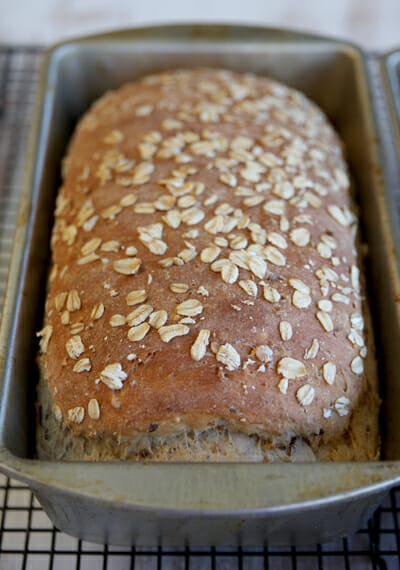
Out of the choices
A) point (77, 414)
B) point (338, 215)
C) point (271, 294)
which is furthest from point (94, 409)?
point (338, 215)

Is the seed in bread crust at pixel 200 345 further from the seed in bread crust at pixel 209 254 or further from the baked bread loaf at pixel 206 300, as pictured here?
the seed in bread crust at pixel 209 254

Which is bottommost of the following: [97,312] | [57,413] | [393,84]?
[57,413]

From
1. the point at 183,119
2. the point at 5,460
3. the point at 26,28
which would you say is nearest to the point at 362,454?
the point at 5,460

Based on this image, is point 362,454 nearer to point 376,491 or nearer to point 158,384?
point 376,491

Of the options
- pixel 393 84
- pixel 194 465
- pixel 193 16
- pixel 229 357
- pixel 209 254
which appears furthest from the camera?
pixel 193 16

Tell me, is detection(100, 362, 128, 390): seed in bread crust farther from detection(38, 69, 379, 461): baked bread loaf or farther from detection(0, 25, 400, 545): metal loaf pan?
detection(0, 25, 400, 545): metal loaf pan

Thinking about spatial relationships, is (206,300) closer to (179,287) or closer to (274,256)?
(179,287)

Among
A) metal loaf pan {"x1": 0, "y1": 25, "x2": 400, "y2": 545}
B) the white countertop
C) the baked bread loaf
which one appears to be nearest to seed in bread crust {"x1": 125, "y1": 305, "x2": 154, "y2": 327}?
the baked bread loaf
